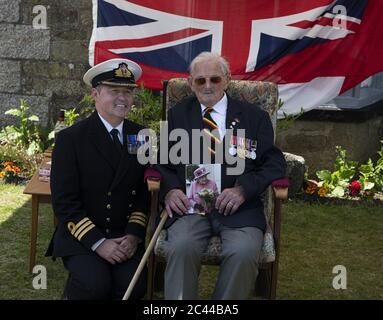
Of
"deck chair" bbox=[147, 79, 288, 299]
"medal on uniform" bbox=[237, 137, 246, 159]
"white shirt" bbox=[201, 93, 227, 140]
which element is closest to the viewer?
"deck chair" bbox=[147, 79, 288, 299]

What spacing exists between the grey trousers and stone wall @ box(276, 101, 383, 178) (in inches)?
135

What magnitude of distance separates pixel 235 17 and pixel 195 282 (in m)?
2.86

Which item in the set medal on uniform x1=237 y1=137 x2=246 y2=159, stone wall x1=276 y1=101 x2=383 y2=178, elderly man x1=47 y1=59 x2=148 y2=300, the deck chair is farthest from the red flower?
elderly man x1=47 y1=59 x2=148 y2=300

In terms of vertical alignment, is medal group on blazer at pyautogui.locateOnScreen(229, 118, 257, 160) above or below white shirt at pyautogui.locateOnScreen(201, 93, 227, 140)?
below

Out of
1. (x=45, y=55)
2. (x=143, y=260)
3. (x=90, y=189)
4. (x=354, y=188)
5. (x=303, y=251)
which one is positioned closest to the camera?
(x=143, y=260)

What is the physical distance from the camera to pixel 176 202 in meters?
3.50

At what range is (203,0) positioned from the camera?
211 inches

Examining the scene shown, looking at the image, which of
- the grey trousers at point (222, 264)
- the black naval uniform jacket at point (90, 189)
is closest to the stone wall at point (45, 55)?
the black naval uniform jacket at point (90, 189)

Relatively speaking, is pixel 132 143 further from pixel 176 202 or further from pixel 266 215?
pixel 266 215

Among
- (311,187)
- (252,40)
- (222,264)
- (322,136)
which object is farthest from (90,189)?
(322,136)

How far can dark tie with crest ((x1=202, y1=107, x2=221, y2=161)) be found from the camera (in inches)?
145

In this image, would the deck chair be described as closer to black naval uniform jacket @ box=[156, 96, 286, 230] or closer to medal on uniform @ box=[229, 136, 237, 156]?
black naval uniform jacket @ box=[156, 96, 286, 230]

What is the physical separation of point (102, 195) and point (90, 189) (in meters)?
0.07

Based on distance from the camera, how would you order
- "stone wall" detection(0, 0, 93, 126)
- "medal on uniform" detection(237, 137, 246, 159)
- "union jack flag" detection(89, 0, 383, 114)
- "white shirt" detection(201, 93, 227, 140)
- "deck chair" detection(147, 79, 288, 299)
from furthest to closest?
"stone wall" detection(0, 0, 93, 126)
"union jack flag" detection(89, 0, 383, 114)
"white shirt" detection(201, 93, 227, 140)
"medal on uniform" detection(237, 137, 246, 159)
"deck chair" detection(147, 79, 288, 299)
